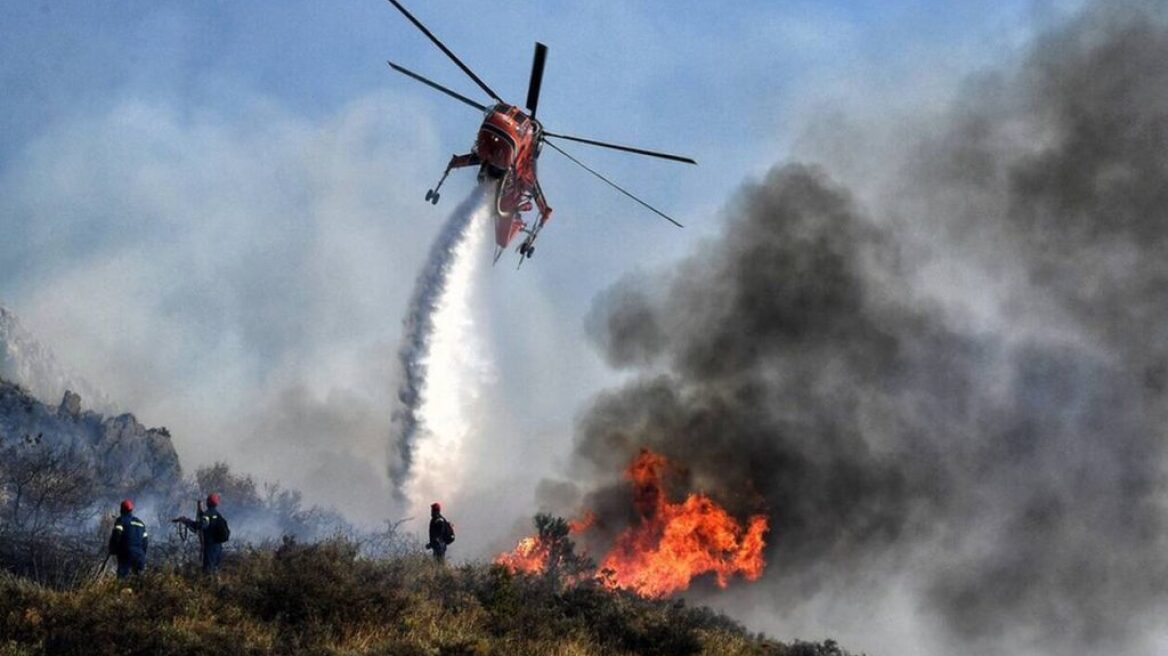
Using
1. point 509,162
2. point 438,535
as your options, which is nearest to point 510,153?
point 509,162

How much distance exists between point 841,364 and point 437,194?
80.5ft

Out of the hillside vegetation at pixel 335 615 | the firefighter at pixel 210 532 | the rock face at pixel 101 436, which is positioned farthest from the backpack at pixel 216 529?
the rock face at pixel 101 436

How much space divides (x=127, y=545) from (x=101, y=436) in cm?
7170

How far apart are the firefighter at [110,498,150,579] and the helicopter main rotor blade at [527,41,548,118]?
1739cm

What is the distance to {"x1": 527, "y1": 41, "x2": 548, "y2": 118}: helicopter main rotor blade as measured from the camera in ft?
92.3

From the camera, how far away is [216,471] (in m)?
Answer: 72.2

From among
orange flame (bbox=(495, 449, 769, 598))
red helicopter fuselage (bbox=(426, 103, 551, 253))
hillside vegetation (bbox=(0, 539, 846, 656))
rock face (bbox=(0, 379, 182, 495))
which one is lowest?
hillside vegetation (bbox=(0, 539, 846, 656))

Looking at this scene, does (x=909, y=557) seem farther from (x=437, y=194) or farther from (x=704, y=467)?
(x=437, y=194)

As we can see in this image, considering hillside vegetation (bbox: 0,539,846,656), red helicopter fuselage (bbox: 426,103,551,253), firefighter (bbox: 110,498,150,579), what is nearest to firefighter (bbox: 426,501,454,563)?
hillside vegetation (bbox: 0,539,846,656)

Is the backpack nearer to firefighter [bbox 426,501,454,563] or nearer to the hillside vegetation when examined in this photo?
the hillside vegetation

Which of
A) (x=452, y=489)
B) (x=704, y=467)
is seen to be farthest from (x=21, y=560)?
(x=704, y=467)

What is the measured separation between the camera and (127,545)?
15.8m

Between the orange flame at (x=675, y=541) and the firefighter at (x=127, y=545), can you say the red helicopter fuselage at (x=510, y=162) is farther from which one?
the firefighter at (x=127, y=545)

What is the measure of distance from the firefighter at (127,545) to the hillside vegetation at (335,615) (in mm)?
484
